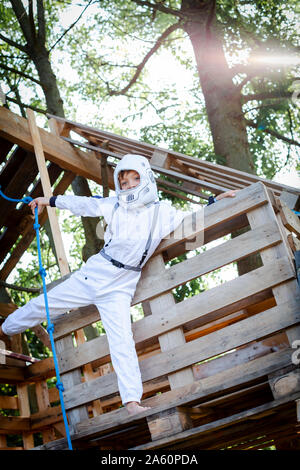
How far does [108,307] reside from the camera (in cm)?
447

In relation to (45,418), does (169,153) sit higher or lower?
higher

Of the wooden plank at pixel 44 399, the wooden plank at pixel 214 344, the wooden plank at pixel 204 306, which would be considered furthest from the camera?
the wooden plank at pixel 44 399

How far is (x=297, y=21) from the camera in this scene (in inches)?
362

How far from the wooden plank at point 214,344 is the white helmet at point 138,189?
1191 mm

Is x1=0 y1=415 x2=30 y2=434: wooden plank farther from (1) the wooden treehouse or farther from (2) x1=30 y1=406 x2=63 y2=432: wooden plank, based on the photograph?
(1) the wooden treehouse

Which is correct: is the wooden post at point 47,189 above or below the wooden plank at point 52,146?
below

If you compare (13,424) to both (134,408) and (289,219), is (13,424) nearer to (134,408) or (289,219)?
(134,408)

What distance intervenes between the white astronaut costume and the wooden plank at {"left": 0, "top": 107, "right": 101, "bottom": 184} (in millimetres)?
1719

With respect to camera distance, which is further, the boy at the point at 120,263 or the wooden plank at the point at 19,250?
the wooden plank at the point at 19,250

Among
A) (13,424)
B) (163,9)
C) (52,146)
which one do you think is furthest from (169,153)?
(13,424)

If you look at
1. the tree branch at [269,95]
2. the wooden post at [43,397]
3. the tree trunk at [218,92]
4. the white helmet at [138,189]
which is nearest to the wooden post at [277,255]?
the white helmet at [138,189]

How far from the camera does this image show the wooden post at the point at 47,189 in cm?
567

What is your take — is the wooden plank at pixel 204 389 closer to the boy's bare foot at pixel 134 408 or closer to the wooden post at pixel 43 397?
the boy's bare foot at pixel 134 408

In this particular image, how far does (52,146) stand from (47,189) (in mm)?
879
